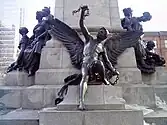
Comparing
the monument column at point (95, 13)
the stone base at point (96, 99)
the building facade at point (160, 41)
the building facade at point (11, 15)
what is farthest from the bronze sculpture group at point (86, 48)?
the building facade at point (160, 41)

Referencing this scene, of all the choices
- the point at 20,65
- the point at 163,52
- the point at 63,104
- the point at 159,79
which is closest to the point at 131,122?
the point at 63,104

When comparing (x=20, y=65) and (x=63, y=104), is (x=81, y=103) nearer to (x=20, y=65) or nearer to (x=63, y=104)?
(x=63, y=104)

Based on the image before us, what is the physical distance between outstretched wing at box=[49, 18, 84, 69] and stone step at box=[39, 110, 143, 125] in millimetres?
3302

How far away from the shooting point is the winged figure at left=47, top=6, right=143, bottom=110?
7598 millimetres

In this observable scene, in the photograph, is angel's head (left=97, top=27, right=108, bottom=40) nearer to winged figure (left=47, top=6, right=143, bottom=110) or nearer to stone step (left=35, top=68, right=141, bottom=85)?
winged figure (left=47, top=6, right=143, bottom=110)

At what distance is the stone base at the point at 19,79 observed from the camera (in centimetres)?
1016

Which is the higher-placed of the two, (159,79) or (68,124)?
(159,79)

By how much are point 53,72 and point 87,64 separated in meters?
2.25

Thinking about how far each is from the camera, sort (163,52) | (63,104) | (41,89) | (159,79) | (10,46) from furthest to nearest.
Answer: (163,52), (10,46), (159,79), (41,89), (63,104)

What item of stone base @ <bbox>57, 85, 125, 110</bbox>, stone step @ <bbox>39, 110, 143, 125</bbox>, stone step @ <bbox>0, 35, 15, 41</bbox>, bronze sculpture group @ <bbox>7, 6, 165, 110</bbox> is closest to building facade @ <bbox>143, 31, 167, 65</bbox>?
stone step @ <bbox>0, 35, 15, 41</bbox>

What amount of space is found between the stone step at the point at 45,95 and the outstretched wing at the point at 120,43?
227 cm

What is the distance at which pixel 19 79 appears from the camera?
10227 mm

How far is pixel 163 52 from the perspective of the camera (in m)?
48.0

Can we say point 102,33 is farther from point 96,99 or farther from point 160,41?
point 160,41
